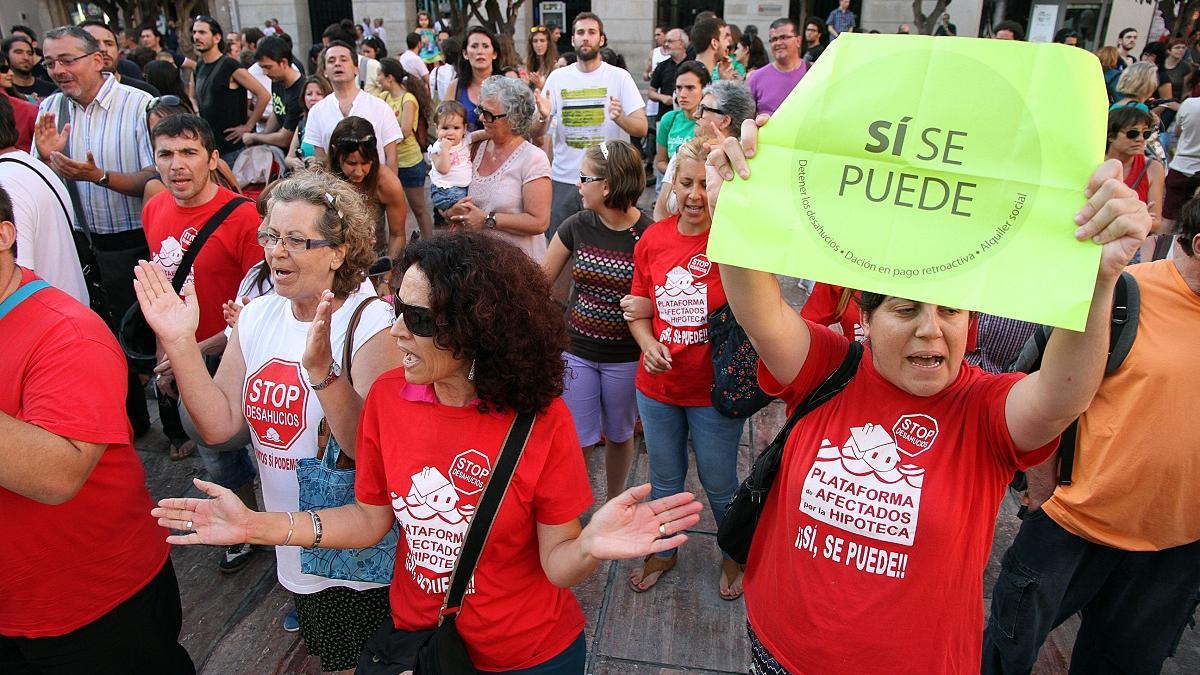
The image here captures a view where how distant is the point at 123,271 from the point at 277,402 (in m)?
3.18

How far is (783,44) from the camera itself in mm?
7031

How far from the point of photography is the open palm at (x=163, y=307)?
2.36 metres

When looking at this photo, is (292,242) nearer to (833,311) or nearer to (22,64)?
(833,311)

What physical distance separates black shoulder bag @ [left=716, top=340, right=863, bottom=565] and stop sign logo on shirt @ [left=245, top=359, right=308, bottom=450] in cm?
136

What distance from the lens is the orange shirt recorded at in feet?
7.00

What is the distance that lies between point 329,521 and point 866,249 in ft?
5.11

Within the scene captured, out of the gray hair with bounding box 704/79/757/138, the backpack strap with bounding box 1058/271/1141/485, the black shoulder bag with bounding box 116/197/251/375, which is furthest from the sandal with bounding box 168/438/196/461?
the backpack strap with bounding box 1058/271/1141/485

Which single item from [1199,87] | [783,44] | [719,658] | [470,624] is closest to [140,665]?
[470,624]

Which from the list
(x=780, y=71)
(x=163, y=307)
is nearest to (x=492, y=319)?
(x=163, y=307)

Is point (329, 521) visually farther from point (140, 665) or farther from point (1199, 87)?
point (1199, 87)

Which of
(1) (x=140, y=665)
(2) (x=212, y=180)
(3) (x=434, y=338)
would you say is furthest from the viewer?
(2) (x=212, y=180)

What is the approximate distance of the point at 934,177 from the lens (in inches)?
51.5

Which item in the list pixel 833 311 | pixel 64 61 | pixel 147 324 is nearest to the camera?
pixel 833 311

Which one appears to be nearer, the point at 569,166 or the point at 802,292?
the point at 569,166
